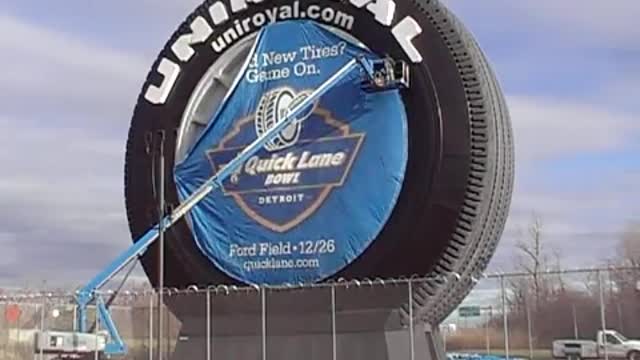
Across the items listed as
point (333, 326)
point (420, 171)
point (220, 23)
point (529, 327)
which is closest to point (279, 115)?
point (220, 23)

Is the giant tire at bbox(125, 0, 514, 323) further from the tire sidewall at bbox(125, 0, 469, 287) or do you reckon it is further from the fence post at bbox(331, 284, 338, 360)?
the fence post at bbox(331, 284, 338, 360)

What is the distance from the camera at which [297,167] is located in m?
24.3

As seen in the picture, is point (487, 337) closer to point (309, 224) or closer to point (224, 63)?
point (309, 224)

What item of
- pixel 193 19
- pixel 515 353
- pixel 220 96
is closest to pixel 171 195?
pixel 220 96

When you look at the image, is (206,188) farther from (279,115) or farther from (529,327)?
(529,327)

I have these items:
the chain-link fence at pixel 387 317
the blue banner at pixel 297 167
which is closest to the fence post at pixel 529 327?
the chain-link fence at pixel 387 317

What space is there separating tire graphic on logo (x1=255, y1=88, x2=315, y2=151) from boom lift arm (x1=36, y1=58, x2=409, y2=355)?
5.9 inches

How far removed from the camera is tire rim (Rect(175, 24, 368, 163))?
1000 inches

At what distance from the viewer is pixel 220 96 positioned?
2550 cm

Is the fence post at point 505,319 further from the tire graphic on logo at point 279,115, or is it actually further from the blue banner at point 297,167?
the tire graphic on logo at point 279,115

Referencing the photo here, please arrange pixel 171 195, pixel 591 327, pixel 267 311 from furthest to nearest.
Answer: pixel 171 195, pixel 267 311, pixel 591 327

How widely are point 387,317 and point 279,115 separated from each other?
203 inches

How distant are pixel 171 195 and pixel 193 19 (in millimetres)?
4023

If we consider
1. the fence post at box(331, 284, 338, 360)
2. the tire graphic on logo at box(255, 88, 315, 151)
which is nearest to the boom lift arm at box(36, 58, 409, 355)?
the tire graphic on logo at box(255, 88, 315, 151)
